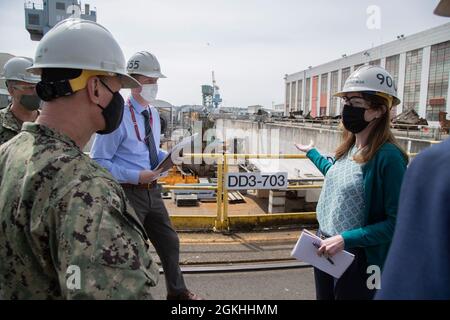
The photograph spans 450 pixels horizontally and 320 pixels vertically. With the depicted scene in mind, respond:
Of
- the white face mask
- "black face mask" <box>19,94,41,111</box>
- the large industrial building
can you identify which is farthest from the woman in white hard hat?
the large industrial building

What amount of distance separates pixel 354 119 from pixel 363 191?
493 mm

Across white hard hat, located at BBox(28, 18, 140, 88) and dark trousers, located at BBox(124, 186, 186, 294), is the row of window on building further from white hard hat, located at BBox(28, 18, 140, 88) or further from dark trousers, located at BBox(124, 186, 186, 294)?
white hard hat, located at BBox(28, 18, 140, 88)

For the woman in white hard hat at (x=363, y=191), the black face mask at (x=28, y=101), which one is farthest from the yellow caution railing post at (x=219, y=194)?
the woman in white hard hat at (x=363, y=191)

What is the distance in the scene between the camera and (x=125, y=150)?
9.51 ft

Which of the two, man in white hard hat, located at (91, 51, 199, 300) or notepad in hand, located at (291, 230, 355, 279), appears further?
man in white hard hat, located at (91, 51, 199, 300)

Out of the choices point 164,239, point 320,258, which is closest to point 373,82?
point 320,258

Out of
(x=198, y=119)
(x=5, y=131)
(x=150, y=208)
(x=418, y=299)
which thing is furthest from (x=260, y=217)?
(x=198, y=119)

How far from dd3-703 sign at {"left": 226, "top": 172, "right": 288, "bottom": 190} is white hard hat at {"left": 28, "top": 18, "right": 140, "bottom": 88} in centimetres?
412

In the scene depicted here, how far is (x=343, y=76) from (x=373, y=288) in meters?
64.7

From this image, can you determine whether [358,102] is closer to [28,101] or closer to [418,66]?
[28,101]

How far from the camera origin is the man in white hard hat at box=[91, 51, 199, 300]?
281cm

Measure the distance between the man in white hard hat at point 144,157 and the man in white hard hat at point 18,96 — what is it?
3.45ft
